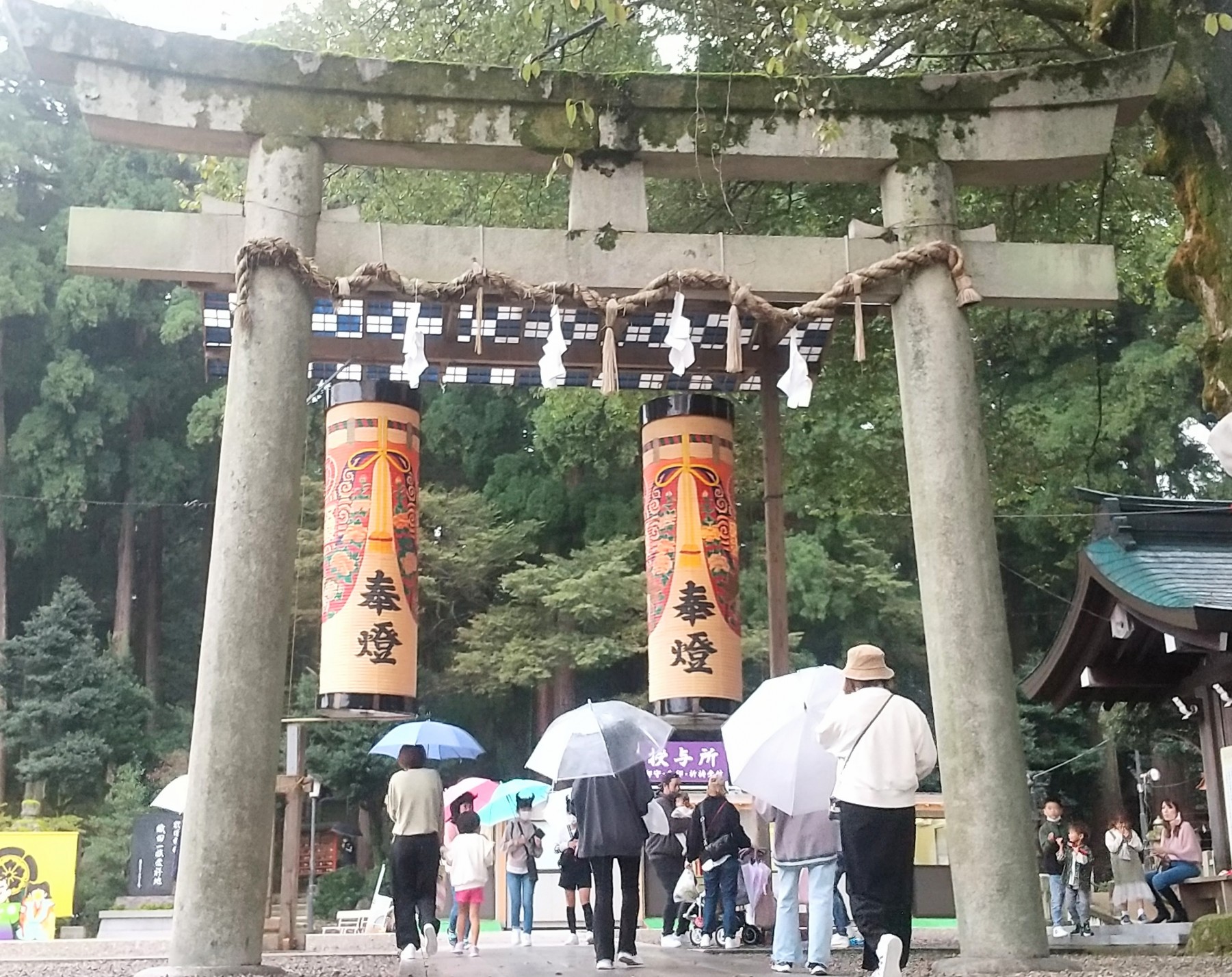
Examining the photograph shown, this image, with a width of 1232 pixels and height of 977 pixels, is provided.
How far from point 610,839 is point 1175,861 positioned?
23.9ft

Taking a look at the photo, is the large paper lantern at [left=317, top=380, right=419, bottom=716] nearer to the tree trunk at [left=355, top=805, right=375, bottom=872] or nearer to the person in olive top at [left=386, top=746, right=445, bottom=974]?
the person in olive top at [left=386, top=746, right=445, bottom=974]

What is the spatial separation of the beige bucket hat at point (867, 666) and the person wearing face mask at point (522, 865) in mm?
7006

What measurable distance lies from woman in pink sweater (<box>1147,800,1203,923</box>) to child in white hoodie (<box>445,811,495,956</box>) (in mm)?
6502

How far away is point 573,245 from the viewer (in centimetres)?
679

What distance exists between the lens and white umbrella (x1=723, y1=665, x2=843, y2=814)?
6988 millimetres

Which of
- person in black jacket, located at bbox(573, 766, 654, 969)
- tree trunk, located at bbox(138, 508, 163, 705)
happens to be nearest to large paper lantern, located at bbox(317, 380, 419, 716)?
person in black jacket, located at bbox(573, 766, 654, 969)

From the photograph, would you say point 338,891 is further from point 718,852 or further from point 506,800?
point 718,852

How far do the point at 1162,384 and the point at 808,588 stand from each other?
22.7ft

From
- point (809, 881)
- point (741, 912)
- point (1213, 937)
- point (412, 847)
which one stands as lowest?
point (1213, 937)

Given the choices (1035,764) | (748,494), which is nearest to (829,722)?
(748,494)

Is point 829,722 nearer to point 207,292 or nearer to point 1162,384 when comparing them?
point 207,292

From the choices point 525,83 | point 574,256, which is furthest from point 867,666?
point 525,83

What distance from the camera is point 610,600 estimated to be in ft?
73.9

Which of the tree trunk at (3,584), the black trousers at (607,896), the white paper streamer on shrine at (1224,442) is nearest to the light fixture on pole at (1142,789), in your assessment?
the black trousers at (607,896)
